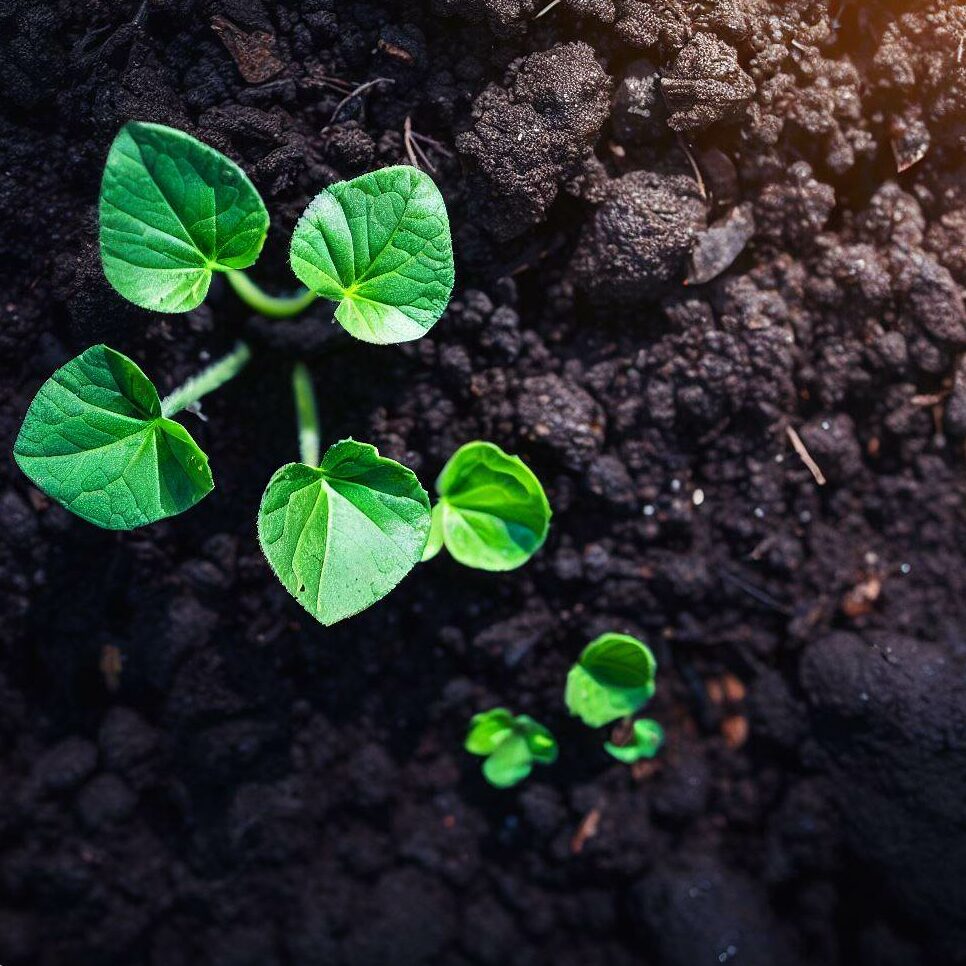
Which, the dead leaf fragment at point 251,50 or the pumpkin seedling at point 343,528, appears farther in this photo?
the dead leaf fragment at point 251,50

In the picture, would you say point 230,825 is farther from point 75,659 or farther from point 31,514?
point 31,514

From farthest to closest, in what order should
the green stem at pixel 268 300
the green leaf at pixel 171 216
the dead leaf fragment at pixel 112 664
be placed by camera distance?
the dead leaf fragment at pixel 112 664 < the green stem at pixel 268 300 < the green leaf at pixel 171 216

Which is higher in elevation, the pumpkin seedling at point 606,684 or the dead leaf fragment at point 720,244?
the dead leaf fragment at point 720,244

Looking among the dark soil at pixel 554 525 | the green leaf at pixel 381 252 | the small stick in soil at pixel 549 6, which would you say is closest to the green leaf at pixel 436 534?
the dark soil at pixel 554 525

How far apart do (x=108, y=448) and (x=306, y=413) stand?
0.43m

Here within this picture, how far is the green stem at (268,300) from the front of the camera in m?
1.82

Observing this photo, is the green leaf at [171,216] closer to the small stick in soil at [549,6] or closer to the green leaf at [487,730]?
A: the small stick in soil at [549,6]

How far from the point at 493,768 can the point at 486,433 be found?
78cm

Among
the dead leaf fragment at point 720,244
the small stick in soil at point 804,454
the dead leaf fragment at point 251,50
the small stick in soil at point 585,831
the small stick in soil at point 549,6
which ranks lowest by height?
the small stick in soil at point 585,831

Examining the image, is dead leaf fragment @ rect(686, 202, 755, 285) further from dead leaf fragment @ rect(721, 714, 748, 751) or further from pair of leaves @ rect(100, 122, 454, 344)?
dead leaf fragment @ rect(721, 714, 748, 751)

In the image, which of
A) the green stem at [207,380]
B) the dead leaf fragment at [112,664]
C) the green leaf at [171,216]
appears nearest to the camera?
the green leaf at [171,216]

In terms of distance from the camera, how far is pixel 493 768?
6.53ft

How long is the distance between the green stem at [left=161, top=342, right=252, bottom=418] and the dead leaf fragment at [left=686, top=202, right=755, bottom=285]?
1001mm

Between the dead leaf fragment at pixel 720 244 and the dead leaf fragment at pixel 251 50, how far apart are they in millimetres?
967
